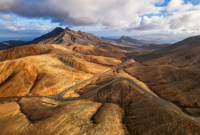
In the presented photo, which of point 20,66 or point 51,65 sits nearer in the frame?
point 20,66

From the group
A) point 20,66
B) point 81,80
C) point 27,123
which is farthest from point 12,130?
point 20,66

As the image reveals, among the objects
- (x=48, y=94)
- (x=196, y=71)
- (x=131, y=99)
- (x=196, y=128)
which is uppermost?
(x=196, y=71)

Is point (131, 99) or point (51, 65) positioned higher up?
point (51, 65)

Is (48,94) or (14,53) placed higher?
(14,53)

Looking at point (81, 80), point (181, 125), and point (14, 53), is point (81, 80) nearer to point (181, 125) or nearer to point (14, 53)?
point (181, 125)

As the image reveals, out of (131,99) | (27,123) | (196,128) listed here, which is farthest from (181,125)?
(27,123)

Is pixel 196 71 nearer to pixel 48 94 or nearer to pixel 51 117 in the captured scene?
pixel 51 117

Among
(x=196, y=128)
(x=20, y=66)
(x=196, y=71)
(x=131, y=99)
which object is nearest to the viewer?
(x=196, y=128)

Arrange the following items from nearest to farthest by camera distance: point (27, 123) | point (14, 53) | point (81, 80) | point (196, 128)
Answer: point (196, 128) → point (27, 123) → point (81, 80) → point (14, 53)

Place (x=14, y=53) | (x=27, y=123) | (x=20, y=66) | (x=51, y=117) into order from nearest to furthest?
(x=27, y=123), (x=51, y=117), (x=20, y=66), (x=14, y=53)
